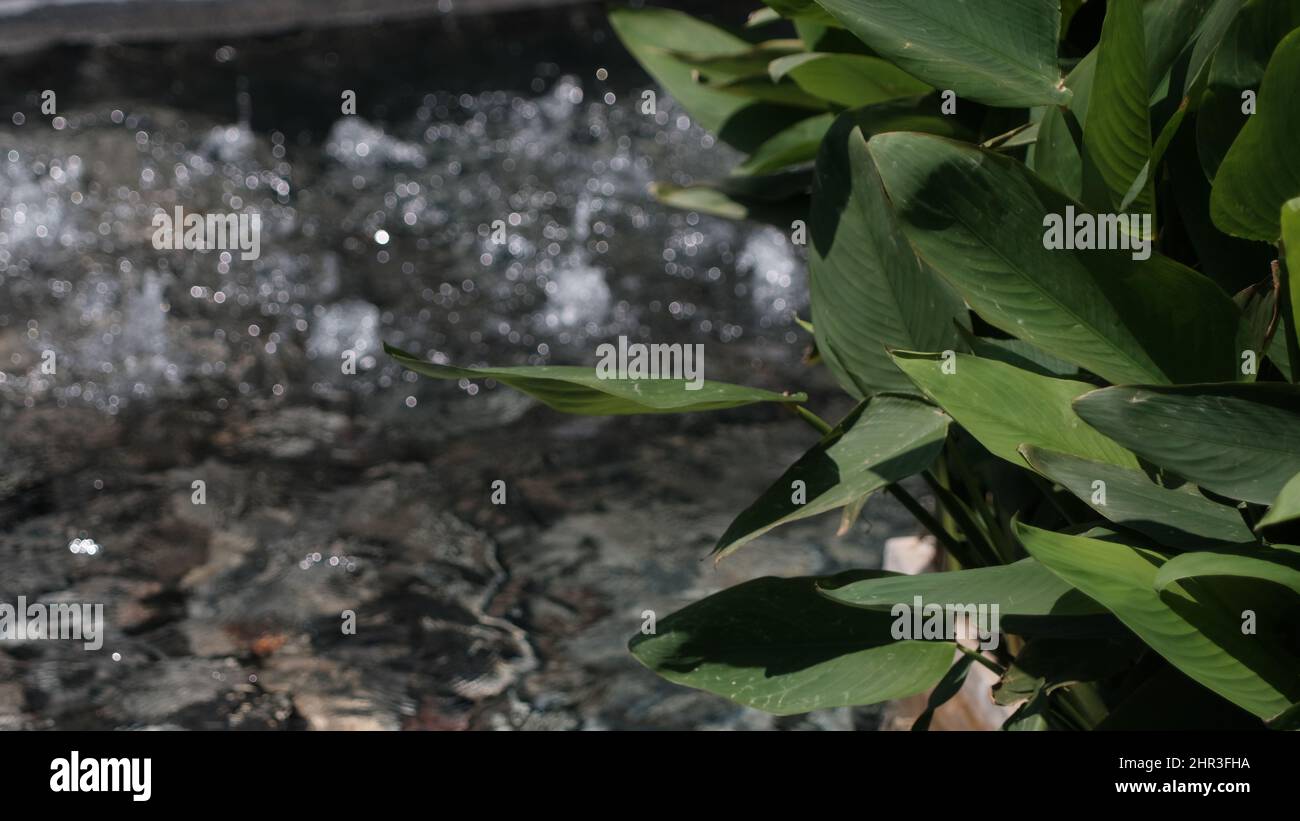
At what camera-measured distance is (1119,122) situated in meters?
0.96

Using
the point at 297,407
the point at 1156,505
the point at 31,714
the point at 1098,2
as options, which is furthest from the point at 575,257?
the point at 1156,505

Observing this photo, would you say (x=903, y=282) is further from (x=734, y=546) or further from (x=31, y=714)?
(x=31, y=714)

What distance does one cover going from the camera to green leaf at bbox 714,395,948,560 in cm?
100

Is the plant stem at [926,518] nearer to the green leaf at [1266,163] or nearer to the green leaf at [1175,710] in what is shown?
the green leaf at [1175,710]

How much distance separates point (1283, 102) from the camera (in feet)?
2.78

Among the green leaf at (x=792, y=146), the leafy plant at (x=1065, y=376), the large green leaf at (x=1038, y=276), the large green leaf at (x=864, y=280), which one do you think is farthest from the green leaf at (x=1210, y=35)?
the green leaf at (x=792, y=146)

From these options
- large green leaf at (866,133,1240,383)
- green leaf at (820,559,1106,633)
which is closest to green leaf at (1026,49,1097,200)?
large green leaf at (866,133,1240,383)

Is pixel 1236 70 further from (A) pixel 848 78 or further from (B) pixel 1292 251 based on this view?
(A) pixel 848 78

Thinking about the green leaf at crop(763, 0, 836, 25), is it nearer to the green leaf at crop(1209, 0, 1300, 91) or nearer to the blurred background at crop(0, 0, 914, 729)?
the green leaf at crop(1209, 0, 1300, 91)

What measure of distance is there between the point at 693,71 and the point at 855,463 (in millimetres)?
782

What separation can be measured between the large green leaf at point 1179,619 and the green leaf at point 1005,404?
86 mm

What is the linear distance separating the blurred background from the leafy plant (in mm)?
897

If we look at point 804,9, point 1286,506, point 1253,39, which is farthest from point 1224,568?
point 804,9

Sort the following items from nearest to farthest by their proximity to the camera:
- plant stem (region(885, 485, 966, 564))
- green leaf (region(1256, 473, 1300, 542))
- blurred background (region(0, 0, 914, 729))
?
green leaf (region(1256, 473, 1300, 542)) → plant stem (region(885, 485, 966, 564)) → blurred background (region(0, 0, 914, 729))
